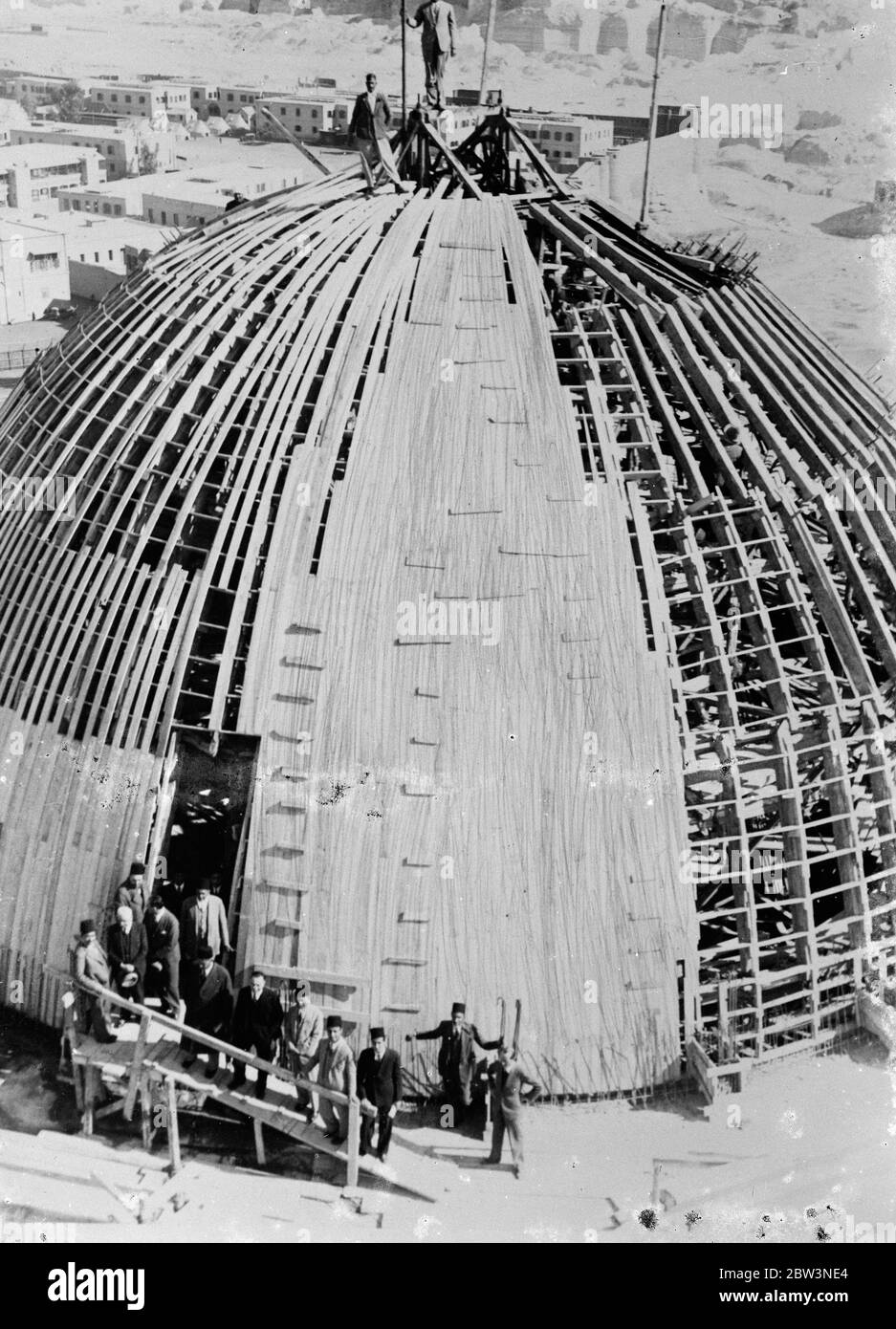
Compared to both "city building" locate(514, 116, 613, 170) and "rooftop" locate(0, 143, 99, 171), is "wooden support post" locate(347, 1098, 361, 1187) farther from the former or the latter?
"rooftop" locate(0, 143, 99, 171)

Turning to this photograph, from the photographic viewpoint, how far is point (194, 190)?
64688mm

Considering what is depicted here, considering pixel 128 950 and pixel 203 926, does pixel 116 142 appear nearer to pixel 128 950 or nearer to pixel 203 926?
pixel 128 950

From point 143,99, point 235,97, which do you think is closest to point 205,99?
point 235,97

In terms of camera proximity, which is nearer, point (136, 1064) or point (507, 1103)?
point (507, 1103)

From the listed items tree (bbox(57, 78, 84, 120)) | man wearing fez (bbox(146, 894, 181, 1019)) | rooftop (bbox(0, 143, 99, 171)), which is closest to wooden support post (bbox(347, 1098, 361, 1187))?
man wearing fez (bbox(146, 894, 181, 1019))

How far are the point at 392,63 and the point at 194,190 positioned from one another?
24.5m

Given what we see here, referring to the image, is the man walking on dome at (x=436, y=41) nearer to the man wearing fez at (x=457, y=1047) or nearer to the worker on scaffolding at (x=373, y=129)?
the worker on scaffolding at (x=373, y=129)

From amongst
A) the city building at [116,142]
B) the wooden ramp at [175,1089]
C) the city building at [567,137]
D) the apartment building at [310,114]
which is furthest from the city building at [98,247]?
the wooden ramp at [175,1089]

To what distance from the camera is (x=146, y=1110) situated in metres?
16.4

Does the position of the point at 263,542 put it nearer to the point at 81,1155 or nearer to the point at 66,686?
the point at 66,686

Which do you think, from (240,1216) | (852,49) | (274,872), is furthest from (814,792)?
(852,49)

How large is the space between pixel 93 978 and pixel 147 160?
66.1 m

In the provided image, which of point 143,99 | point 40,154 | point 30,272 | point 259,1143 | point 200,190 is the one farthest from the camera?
point 143,99

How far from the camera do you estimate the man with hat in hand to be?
1590cm
